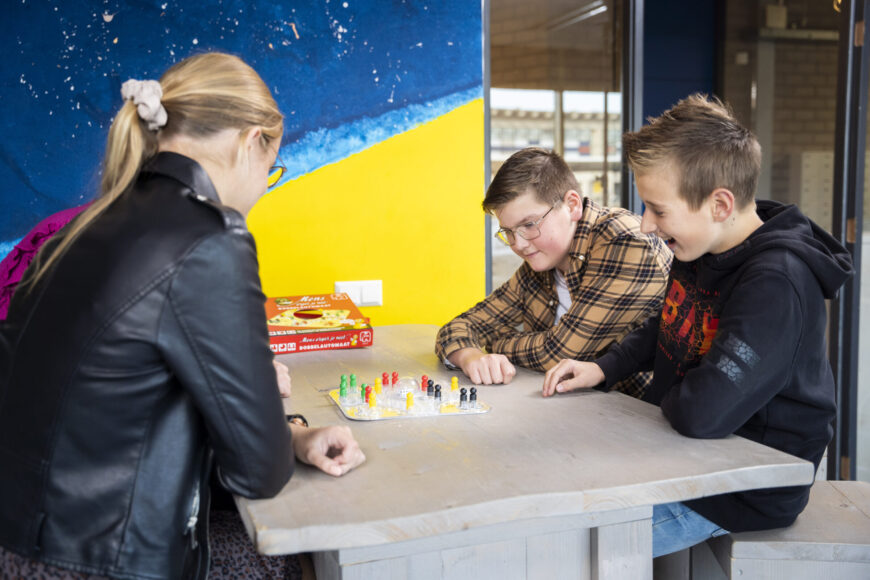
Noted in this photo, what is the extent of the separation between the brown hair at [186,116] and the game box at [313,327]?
3.21 feet

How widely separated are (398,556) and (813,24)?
175 inches

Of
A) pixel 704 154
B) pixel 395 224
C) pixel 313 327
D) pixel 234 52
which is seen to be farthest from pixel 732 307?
pixel 234 52

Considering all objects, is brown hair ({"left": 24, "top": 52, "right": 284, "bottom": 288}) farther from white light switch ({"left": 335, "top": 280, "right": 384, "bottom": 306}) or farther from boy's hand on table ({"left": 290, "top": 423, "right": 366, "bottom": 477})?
white light switch ({"left": 335, "top": 280, "right": 384, "bottom": 306})

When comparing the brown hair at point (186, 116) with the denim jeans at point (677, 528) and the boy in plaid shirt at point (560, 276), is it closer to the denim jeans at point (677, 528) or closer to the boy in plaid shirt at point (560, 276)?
the boy in plaid shirt at point (560, 276)

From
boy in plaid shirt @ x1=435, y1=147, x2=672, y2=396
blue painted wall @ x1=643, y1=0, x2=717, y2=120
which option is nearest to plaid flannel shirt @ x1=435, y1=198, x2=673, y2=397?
boy in plaid shirt @ x1=435, y1=147, x2=672, y2=396

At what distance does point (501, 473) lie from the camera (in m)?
1.07

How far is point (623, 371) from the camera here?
1.70 metres

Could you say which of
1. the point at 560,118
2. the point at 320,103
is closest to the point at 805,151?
the point at 560,118

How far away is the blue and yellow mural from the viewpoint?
2225 millimetres

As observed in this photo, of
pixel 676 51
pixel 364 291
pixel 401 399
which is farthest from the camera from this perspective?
pixel 676 51

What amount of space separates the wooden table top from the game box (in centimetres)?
65

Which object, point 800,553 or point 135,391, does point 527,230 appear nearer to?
point 800,553

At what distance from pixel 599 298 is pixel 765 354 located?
0.61m

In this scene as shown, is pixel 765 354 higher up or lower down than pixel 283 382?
higher up
